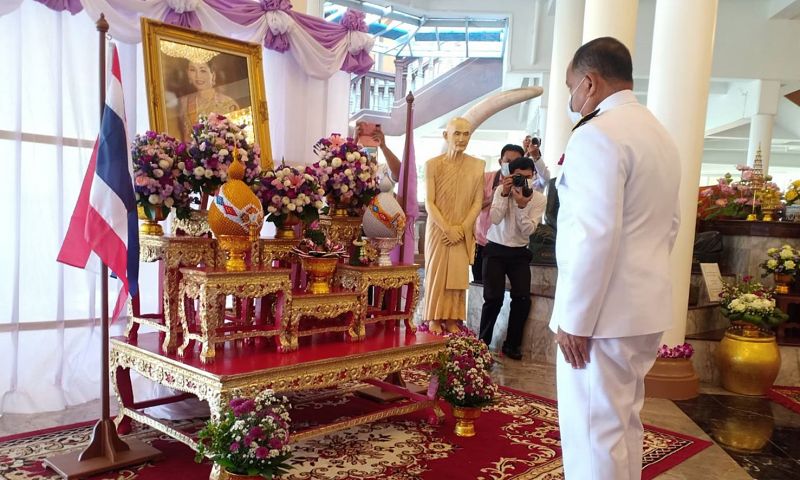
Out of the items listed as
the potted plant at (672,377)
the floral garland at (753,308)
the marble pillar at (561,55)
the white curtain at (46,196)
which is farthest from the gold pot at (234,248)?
the marble pillar at (561,55)

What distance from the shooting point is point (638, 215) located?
2.10 meters

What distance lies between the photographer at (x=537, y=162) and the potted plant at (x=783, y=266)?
2.19 metres

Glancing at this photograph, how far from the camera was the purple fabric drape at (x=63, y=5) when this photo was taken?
3576 mm

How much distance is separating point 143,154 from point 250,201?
2.04 ft

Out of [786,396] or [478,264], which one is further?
[478,264]

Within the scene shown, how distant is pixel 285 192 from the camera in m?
3.48

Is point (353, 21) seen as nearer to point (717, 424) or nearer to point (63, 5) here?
point (63, 5)

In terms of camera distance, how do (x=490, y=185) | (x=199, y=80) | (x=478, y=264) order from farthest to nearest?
(x=478, y=264)
(x=490, y=185)
(x=199, y=80)

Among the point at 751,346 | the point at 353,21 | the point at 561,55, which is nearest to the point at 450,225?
the point at 353,21

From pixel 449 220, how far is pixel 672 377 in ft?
6.83

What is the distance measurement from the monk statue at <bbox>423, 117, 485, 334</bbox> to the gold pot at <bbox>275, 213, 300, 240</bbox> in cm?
165

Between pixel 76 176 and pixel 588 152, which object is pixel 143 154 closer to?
pixel 76 176

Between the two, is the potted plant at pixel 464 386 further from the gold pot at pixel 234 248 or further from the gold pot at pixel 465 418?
the gold pot at pixel 234 248

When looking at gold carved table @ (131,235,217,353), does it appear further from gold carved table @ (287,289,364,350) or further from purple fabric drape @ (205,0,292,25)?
purple fabric drape @ (205,0,292,25)
